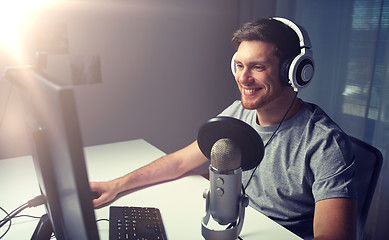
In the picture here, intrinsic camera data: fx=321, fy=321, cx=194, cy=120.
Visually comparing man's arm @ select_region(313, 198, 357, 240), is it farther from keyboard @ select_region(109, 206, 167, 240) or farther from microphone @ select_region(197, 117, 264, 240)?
keyboard @ select_region(109, 206, 167, 240)

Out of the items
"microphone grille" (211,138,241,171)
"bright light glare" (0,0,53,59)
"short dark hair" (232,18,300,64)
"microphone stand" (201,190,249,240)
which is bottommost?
"microphone stand" (201,190,249,240)

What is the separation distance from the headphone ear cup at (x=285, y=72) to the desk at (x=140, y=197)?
1.48ft

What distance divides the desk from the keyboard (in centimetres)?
3

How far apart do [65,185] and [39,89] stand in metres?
0.15

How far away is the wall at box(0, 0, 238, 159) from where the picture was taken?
1950 mm

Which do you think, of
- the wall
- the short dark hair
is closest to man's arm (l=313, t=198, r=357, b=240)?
the short dark hair

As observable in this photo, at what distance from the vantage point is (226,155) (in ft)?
2.18

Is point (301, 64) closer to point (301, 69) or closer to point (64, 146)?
point (301, 69)

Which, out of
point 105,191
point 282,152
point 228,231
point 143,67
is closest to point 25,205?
point 105,191

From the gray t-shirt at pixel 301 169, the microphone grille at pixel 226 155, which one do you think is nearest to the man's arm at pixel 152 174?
the gray t-shirt at pixel 301 169

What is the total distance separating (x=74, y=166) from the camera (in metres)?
0.37

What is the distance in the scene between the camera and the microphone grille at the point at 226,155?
667 mm

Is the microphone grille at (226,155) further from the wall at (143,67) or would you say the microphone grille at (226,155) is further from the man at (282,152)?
the wall at (143,67)

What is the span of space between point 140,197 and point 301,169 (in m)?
0.54
